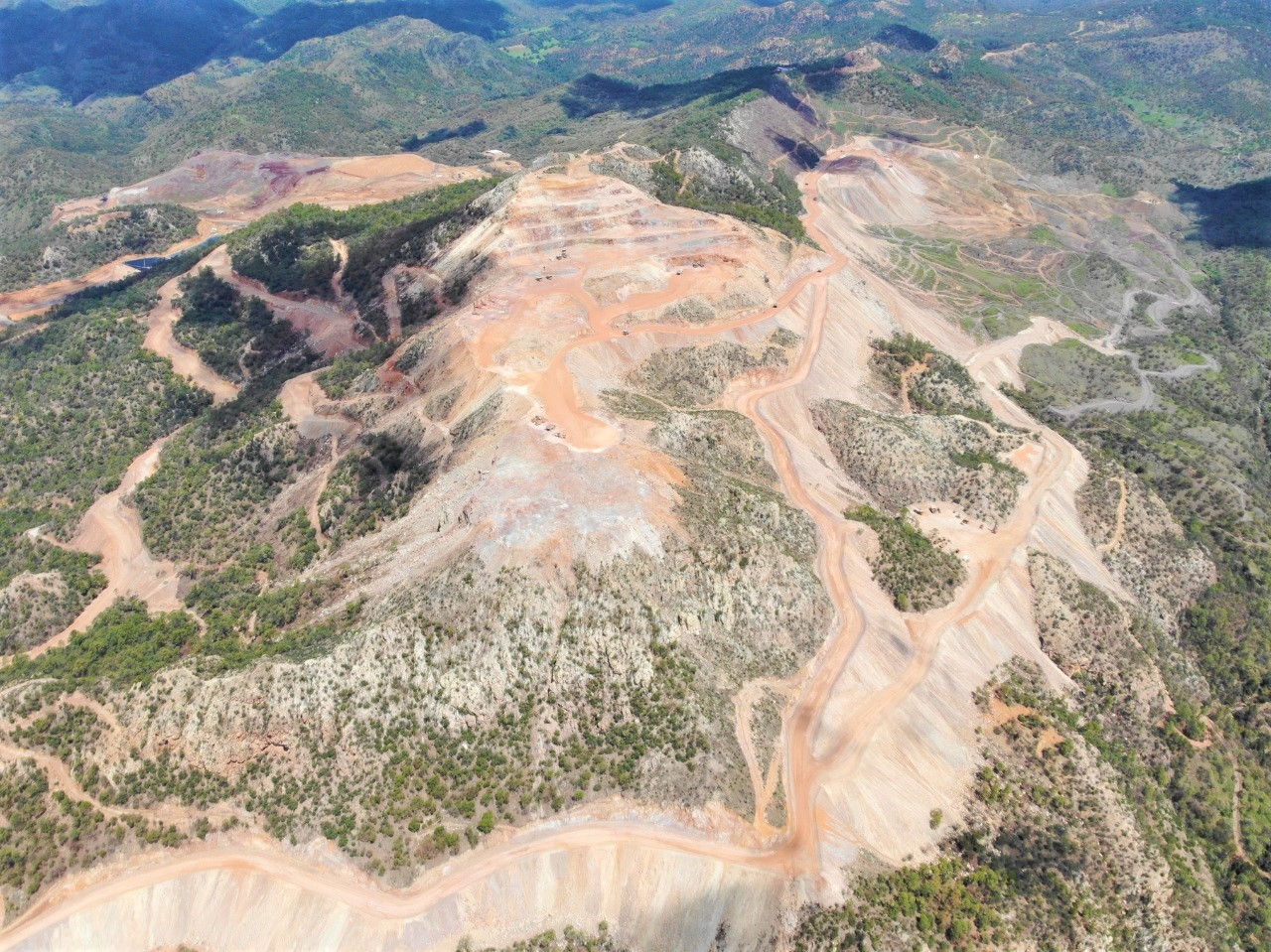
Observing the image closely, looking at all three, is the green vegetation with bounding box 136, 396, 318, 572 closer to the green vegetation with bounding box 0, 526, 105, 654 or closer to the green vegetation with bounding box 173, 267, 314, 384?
the green vegetation with bounding box 0, 526, 105, 654

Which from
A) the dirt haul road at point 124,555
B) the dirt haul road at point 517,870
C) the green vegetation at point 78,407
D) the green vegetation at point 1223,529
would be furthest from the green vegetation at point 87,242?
the green vegetation at point 1223,529

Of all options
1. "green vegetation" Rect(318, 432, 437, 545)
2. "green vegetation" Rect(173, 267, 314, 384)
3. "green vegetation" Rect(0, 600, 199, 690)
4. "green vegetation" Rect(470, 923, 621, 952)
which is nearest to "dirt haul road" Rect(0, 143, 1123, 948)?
"green vegetation" Rect(470, 923, 621, 952)

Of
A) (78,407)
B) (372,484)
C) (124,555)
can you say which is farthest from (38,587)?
(78,407)

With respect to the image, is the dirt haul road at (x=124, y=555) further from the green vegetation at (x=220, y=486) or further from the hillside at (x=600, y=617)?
the green vegetation at (x=220, y=486)

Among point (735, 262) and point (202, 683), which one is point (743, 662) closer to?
point (202, 683)

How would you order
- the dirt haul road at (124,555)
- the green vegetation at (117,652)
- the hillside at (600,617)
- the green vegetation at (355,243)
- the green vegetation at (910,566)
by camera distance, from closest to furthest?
1. the hillside at (600,617)
2. the green vegetation at (117,652)
3. the green vegetation at (910,566)
4. the dirt haul road at (124,555)
5. the green vegetation at (355,243)

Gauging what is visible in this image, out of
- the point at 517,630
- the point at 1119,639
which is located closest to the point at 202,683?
the point at 517,630

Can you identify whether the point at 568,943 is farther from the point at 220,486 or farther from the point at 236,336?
the point at 236,336
